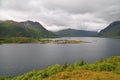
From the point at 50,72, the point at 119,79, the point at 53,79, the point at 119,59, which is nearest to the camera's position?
the point at 119,79

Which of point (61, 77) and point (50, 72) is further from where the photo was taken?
point (50, 72)

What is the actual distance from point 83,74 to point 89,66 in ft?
33.0

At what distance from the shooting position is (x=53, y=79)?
44656 millimetres

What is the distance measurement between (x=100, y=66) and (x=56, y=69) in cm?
1206

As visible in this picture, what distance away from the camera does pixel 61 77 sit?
45.2 meters

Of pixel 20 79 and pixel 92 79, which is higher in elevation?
pixel 92 79

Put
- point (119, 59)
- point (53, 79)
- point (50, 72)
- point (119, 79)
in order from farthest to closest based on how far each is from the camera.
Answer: point (119, 59) < point (50, 72) < point (53, 79) < point (119, 79)

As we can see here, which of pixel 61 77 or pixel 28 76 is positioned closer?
pixel 61 77

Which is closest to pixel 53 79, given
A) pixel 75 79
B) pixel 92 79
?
pixel 75 79

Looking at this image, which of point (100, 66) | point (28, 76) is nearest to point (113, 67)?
point (100, 66)

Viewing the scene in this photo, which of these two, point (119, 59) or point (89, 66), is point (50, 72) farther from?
point (119, 59)

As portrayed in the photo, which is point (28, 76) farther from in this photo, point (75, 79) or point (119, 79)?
point (119, 79)

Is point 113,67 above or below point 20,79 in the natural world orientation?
above

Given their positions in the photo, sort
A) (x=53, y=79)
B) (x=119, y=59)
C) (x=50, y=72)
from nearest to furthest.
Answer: (x=53, y=79) < (x=50, y=72) < (x=119, y=59)
